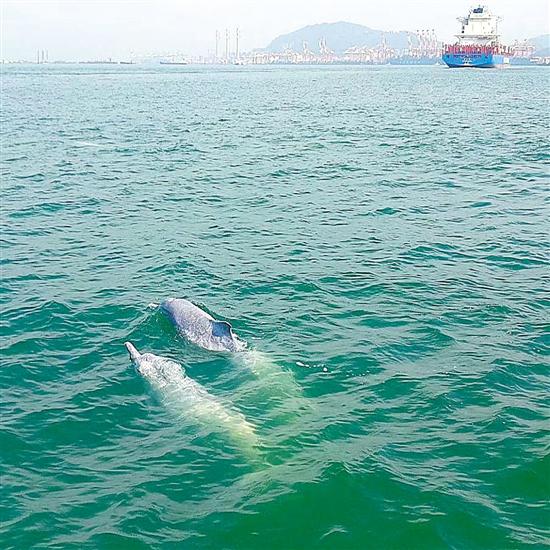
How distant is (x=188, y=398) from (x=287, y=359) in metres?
3.09

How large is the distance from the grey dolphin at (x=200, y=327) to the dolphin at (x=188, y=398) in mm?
1285

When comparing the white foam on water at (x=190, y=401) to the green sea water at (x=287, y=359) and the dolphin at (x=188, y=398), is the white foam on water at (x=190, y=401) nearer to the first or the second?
the dolphin at (x=188, y=398)

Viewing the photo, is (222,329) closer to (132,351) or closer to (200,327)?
(200,327)

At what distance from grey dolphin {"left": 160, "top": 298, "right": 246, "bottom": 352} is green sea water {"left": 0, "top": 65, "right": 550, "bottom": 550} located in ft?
1.15

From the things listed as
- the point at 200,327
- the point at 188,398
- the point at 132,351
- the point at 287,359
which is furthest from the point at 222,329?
the point at 188,398

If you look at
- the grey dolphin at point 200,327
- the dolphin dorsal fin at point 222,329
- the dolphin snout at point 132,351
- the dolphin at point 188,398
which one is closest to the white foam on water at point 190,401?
the dolphin at point 188,398

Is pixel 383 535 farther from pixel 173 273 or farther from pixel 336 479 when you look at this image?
pixel 173 273

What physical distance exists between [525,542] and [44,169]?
38.8 metres

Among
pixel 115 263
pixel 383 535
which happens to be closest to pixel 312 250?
pixel 115 263

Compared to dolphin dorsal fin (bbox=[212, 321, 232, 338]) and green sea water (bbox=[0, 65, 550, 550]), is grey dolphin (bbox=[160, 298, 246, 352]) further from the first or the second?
green sea water (bbox=[0, 65, 550, 550])

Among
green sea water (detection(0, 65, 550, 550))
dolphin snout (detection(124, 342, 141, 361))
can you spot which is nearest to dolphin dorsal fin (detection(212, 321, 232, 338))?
green sea water (detection(0, 65, 550, 550))

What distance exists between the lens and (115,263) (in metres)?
24.6

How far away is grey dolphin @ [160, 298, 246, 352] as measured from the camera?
1790 cm

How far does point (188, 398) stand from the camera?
1545cm
